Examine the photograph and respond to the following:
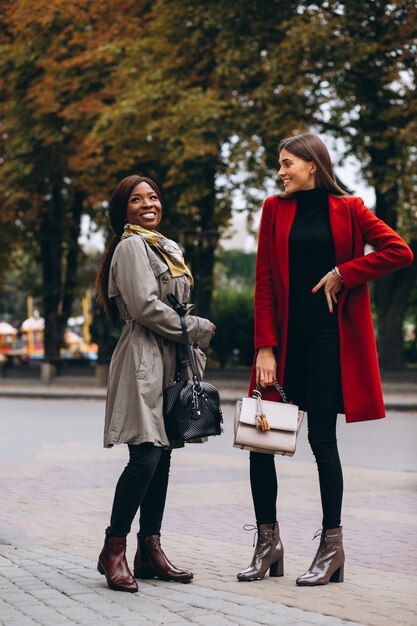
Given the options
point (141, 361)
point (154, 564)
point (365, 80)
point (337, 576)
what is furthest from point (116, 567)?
point (365, 80)

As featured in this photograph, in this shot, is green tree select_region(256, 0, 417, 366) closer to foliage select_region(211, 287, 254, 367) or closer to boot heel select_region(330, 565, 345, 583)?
foliage select_region(211, 287, 254, 367)

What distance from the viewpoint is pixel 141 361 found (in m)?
5.06

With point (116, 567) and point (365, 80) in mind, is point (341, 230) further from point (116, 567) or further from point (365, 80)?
point (365, 80)

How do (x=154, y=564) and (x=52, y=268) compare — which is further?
(x=52, y=268)

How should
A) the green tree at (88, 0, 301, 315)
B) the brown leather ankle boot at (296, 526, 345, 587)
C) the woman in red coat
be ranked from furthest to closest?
the green tree at (88, 0, 301, 315) → the woman in red coat → the brown leather ankle boot at (296, 526, 345, 587)

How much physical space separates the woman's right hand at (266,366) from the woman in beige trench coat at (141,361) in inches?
9.8

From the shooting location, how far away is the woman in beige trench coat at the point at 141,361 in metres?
5.01

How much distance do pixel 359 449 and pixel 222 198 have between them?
51.1ft

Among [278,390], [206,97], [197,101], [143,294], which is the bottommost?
[278,390]

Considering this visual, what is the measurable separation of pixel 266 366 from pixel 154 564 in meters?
1.00

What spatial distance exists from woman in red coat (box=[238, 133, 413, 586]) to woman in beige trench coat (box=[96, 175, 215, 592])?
0.35 metres

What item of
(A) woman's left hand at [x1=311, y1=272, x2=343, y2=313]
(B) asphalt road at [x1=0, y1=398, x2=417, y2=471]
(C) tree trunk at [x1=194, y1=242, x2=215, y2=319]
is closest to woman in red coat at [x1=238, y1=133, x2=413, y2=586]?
(A) woman's left hand at [x1=311, y1=272, x2=343, y2=313]

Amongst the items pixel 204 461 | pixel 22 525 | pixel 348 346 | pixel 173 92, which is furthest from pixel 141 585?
pixel 173 92

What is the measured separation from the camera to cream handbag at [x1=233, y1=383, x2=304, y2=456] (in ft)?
16.7
